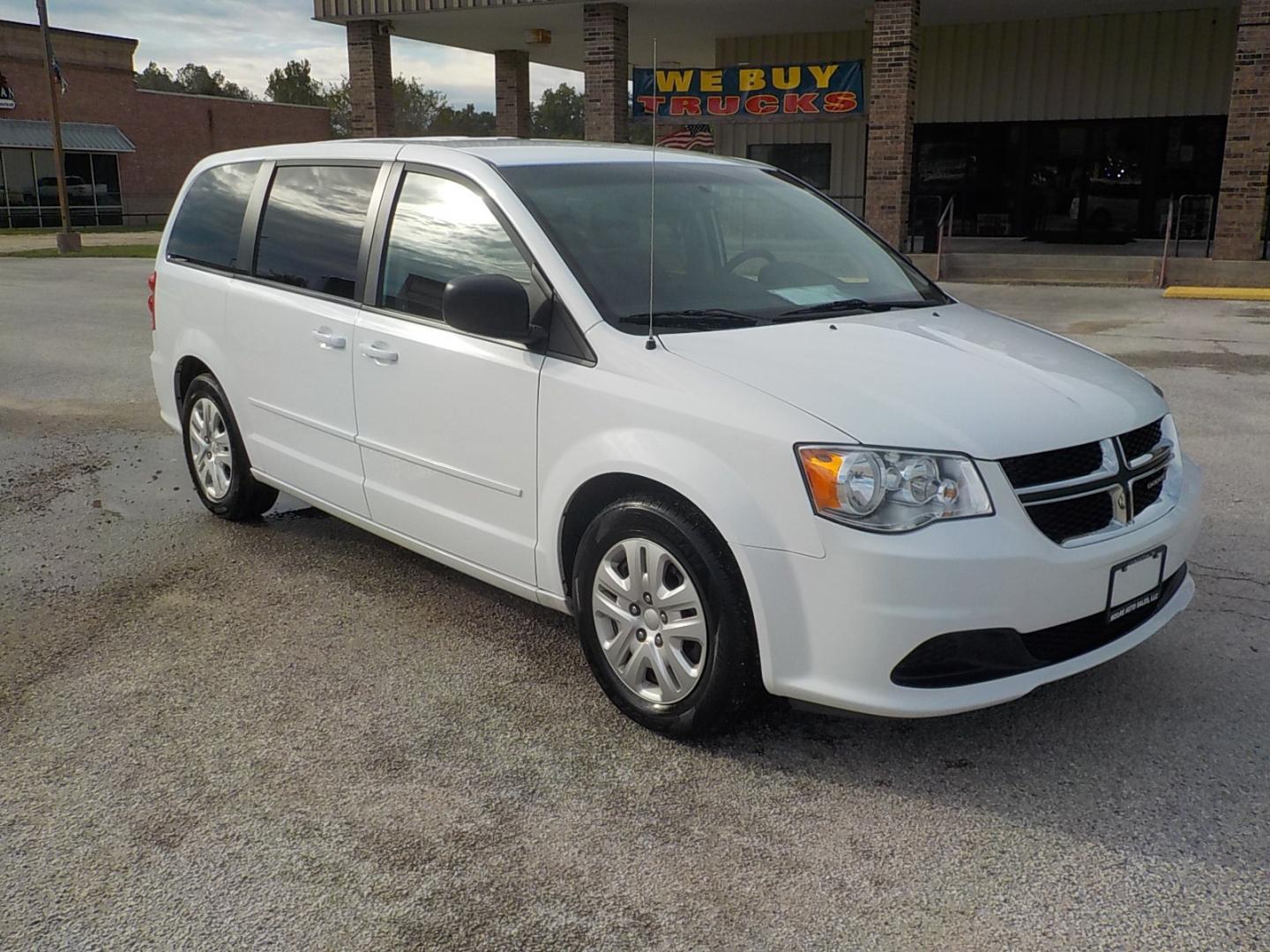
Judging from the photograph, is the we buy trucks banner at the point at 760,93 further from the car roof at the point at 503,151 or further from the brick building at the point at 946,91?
the car roof at the point at 503,151

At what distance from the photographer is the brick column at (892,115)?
19.8 metres

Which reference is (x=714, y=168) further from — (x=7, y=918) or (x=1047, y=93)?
(x=1047, y=93)

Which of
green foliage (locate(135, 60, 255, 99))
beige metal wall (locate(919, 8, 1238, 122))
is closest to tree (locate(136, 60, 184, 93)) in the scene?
green foliage (locate(135, 60, 255, 99))

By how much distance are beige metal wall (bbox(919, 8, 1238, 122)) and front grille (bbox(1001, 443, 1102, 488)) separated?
903 inches

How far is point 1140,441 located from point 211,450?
14.4ft

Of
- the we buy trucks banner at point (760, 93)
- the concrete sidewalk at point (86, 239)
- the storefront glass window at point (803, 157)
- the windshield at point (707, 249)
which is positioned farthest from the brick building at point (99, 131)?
the windshield at point (707, 249)

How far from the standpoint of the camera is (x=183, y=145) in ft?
164

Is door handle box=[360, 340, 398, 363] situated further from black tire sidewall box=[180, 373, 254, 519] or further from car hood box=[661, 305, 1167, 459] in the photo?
black tire sidewall box=[180, 373, 254, 519]

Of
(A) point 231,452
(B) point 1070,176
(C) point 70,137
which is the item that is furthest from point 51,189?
(A) point 231,452

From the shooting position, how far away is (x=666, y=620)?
3.62 meters

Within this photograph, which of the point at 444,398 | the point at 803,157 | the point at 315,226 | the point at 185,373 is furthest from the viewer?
the point at 803,157

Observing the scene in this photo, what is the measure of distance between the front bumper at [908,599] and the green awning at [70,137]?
148 feet

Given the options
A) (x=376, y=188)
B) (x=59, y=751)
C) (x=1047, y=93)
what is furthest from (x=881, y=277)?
(x=1047, y=93)

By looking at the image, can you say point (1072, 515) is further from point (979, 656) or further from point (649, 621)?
point (649, 621)
